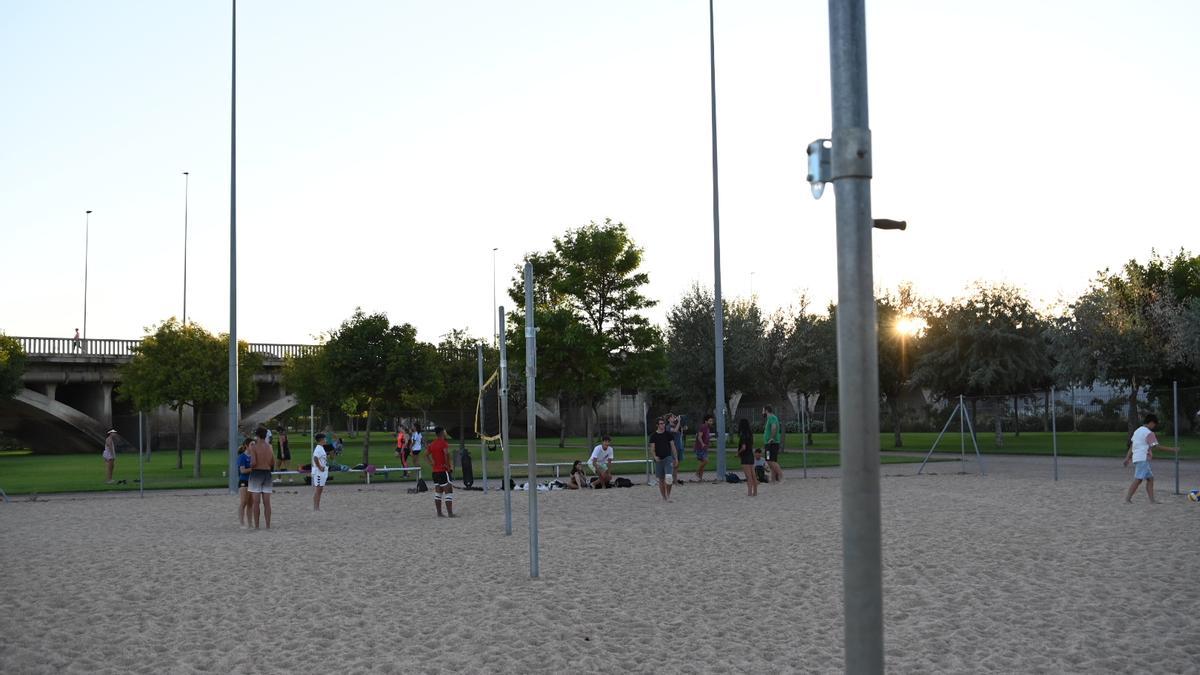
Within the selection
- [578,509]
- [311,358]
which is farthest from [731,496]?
[311,358]

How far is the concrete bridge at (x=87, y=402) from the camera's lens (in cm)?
6594

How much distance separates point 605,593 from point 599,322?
35832 millimetres

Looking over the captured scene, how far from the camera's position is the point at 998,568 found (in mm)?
11969

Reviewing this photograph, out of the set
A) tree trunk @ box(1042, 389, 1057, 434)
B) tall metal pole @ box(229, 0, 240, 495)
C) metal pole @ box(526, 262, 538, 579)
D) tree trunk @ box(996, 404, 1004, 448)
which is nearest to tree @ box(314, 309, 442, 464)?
tall metal pole @ box(229, 0, 240, 495)

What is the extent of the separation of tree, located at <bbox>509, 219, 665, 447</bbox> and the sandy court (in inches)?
1008

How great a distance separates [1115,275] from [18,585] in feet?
214

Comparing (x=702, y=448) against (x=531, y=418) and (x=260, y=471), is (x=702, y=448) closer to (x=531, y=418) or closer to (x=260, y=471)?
(x=260, y=471)

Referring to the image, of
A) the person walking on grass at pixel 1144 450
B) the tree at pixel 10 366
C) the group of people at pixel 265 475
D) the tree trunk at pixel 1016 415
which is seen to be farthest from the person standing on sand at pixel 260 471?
the tree at pixel 10 366

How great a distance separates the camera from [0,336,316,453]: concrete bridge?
65938mm

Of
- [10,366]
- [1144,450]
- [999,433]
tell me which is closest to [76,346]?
[10,366]

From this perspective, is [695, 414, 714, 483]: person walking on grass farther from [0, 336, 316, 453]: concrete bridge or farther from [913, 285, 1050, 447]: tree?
[0, 336, 316, 453]: concrete bridge

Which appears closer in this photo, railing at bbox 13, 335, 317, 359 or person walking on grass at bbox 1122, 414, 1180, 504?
person walking on grass at bbox 1122, 414, 1180, 504

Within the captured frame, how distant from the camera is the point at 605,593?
10930 millimetres

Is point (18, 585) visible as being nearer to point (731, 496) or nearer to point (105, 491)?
point (731, 496)
